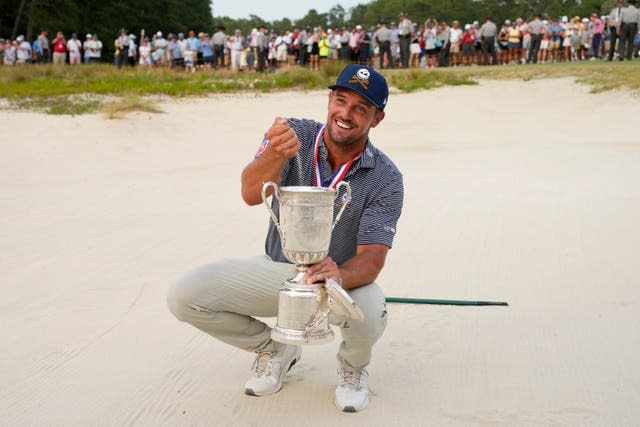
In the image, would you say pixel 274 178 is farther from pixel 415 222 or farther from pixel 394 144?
pixel 394 144

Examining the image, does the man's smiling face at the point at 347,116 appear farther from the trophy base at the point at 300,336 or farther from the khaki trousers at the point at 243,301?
the trophy base at the point at 300,336

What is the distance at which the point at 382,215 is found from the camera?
434 centimetres

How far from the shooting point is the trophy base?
3736 millimetres

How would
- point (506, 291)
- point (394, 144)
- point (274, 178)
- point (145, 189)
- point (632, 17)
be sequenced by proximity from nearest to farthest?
1. point (274, 178)
2. point (506, 291)
3. point (145, 189)
4. point (394, 144)
5. point (632, 17)

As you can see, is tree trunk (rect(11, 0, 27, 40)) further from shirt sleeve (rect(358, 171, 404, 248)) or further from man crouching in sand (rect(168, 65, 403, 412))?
shirt sleeve (rect(358, 171, 404, 248))

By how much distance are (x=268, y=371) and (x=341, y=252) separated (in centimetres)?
73

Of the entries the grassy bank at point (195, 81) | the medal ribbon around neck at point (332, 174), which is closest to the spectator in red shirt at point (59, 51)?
the grassy bank at point (195, 81)

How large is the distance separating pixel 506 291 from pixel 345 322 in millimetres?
2844

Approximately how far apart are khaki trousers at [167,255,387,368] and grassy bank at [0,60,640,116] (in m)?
13.4

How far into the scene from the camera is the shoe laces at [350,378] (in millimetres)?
4426

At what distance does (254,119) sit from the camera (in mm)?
18688

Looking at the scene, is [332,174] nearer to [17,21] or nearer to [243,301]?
[243,301]

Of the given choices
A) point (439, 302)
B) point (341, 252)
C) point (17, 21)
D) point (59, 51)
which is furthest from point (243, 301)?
point (17, 21)

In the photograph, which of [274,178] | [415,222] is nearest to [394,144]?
[415,222]
